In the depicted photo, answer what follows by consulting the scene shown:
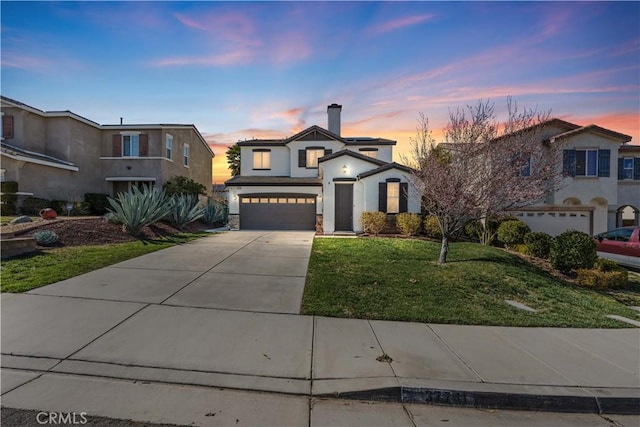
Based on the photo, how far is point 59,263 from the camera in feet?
25.7

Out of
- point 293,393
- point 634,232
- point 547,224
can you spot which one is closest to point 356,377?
point 293,393

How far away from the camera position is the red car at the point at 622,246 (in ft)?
33.6

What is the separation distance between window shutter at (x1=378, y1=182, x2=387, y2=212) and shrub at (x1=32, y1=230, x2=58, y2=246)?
44.1 feet

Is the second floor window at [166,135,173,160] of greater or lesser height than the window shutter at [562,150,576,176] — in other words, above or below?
above

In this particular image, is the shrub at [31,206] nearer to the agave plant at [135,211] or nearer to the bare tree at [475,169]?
the agave plant at [135,211]

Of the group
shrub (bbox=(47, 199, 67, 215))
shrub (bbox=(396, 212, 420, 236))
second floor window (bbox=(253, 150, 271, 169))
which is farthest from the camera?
second floor window (bbox=(253, 150, 271, 169))

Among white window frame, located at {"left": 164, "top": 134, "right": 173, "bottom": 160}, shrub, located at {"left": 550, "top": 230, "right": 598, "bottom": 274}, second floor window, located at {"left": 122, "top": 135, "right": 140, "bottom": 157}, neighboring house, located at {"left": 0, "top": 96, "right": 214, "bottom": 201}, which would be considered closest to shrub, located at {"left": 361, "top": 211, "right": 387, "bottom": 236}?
shrub, located at {"left": 550, "top": 230, "right": 598, "bottom": 274}

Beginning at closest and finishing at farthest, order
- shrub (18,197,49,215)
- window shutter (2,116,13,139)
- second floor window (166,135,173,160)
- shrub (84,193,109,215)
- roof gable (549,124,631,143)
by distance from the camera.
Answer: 1. shrub (18,197,49,215)
2. roof gable (549,124,631,143)
3. window shutter (2,116,13,139)
4. shrub (84,193,109,215)
5. second floor window (166,135,173,160)

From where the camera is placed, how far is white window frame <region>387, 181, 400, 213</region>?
16.3 m

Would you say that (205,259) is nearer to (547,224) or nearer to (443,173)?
(443,173)

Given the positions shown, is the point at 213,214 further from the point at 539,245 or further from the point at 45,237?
the point at 539,245

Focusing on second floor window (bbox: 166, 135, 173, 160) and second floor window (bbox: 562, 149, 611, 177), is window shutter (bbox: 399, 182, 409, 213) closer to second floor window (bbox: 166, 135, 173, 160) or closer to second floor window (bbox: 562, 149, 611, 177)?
second floor window (bbox: 562, 149, 611, 177)

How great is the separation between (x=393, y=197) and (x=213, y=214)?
12.2 meters
